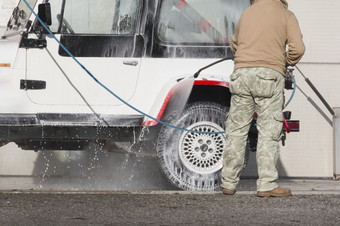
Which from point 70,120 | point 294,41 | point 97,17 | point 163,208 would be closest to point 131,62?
point 97,17

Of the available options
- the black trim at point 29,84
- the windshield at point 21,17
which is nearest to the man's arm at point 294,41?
the black trim at point 29,84

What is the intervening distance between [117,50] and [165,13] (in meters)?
0.63

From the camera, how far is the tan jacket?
741 cm

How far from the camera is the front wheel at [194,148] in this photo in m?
8.55

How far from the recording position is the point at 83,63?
8727mm

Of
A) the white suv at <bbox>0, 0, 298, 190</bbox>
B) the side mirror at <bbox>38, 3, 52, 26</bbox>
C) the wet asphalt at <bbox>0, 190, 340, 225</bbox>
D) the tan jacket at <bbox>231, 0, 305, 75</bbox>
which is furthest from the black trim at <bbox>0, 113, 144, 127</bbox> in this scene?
the tan jacket at <bbox>231, 0, 305, 75</bbox>

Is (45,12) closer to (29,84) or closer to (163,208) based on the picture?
(29,84)

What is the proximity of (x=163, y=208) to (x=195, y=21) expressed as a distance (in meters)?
2.84

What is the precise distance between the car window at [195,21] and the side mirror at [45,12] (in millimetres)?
1139

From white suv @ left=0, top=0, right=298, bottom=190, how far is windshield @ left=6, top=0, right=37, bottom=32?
2cm

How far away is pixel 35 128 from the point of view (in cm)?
879

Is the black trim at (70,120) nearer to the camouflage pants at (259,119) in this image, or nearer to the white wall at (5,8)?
the camouflage pants at (259,119)

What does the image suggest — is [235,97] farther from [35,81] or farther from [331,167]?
[331,167]

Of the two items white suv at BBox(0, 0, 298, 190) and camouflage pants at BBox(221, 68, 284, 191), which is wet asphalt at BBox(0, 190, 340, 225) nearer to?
camouflage pants at BBox(221, 68, 284, 191)
